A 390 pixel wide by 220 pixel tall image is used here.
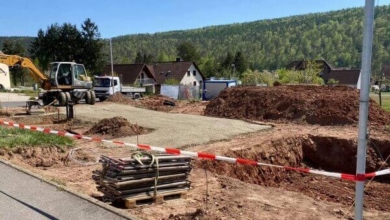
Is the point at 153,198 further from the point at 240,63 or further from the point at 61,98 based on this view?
the point at 240,63

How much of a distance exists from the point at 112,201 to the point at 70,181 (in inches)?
77.4

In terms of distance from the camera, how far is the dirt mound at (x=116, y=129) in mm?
14602

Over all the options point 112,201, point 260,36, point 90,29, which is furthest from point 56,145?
point 260,36

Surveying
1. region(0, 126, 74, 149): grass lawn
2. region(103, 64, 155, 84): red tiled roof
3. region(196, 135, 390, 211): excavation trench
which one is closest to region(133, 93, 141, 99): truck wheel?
region(0, 126, 74, 149): grass lawn

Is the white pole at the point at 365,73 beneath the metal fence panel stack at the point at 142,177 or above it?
above

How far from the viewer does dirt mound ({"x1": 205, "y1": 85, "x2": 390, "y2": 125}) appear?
1752 centimetres

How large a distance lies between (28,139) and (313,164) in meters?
9.66

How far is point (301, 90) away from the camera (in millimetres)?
21562

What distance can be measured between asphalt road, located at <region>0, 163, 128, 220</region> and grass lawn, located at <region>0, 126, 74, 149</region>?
378 centimetres

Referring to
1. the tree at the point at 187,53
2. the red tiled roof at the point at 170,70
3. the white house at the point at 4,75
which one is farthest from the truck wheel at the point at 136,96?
the tree at the point at 187,53

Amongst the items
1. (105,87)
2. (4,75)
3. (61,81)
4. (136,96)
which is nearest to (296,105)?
(61,81)

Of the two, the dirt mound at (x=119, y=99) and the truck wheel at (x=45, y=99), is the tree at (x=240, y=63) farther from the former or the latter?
the truck wheel at (x=45, y=99)

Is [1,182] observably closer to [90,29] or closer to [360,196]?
[360,196]

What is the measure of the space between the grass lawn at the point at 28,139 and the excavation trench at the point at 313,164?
14.9 feet
